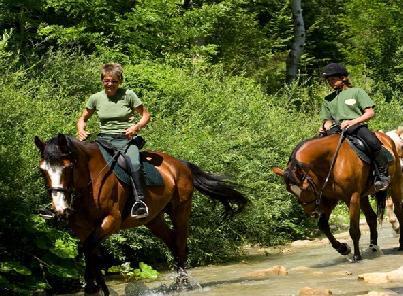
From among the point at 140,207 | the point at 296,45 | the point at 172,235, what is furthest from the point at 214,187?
the point at 296,45

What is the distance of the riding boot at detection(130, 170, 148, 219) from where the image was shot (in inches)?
369

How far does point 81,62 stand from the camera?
59.8ft

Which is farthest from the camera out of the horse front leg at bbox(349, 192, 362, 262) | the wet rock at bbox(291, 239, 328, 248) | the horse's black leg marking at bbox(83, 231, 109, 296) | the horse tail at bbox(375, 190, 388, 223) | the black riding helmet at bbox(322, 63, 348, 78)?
the wet rock at bbox(291, 239, 328, 248)

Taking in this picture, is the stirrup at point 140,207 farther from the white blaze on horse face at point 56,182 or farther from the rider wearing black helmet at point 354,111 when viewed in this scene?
the rider wearing black helmet at point 354,111

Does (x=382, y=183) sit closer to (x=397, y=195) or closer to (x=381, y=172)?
(x=381, y=172)

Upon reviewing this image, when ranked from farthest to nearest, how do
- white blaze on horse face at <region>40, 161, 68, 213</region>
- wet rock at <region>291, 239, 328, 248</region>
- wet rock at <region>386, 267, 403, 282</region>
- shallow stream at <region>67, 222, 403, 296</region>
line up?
wet rock at <region>291, 239, 328, 248</region>, shallow stream at <region>67, 222, 403, 296</region>, wet rock at <region>386, 267, 403, 282</region>, white blaze on horse face at <region>40, 161, 68, 213</region>

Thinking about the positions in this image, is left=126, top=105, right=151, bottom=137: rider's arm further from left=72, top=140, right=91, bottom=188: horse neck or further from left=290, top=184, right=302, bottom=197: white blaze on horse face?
left=290, top=184, right=302, bottom=197: white blaze on horse face

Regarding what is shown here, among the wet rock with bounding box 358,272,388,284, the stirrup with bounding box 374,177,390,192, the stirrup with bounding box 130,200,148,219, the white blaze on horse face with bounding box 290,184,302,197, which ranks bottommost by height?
the wet rock with bounding box 358,272,388,284

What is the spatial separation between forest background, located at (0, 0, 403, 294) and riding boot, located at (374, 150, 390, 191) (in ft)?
6.90

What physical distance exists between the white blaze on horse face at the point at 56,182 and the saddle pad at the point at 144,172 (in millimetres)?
1049

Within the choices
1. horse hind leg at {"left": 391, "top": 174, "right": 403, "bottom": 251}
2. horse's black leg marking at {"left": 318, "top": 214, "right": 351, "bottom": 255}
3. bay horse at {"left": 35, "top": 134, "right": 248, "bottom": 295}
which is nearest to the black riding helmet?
horse's black leg marking at {"left": 318, "top": 214, "right": 351, "bottom": 255}

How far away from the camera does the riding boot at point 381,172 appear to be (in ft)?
39.4

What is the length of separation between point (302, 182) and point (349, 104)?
1.55m

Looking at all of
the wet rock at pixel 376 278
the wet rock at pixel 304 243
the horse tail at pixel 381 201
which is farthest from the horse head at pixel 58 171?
the wet rock at pixel 304 243
